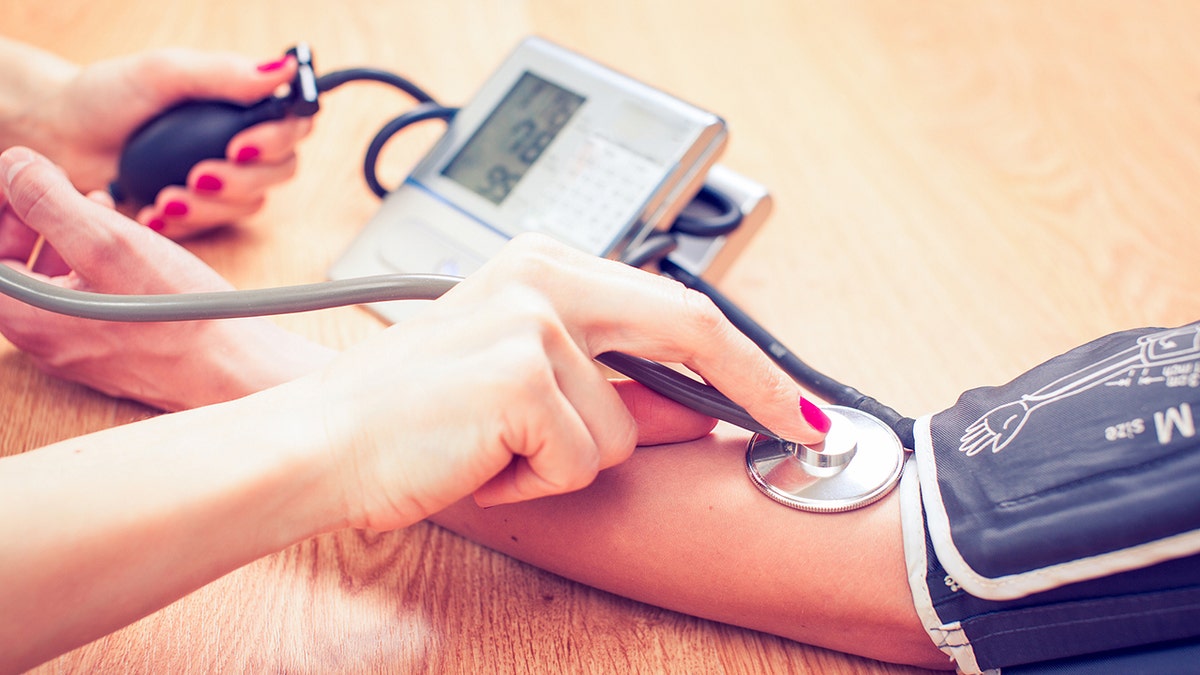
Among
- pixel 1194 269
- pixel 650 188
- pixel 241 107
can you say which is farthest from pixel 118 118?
pixel 1194 269

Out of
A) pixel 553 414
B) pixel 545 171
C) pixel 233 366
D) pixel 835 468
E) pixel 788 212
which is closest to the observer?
pixel 553 414

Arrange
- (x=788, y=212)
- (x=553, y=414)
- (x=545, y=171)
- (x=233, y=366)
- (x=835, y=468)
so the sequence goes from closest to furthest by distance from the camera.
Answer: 1. (x=553, y=414)
2. (x=835, y=468)
3. (x=233, y=366)
4. (x=545, y=171)
5. (x=788, y=212)

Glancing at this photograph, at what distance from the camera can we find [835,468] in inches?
21.0

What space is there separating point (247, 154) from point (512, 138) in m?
0.24

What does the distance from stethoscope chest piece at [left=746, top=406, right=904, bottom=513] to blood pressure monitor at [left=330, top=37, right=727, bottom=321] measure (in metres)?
0.24

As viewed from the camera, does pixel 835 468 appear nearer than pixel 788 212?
Yes

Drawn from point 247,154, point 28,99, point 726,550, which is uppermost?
point 726,550

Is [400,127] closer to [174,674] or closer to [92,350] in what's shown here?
[92,350]

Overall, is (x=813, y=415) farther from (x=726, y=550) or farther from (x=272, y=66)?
(x=272, y=66)

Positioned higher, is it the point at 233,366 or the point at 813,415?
the point at 813,415

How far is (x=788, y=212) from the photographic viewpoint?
887 mm

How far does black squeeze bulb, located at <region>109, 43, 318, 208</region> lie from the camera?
78cm

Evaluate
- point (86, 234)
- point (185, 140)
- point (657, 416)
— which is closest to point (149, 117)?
point (185, 140)

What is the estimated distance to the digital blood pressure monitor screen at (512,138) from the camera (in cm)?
79
